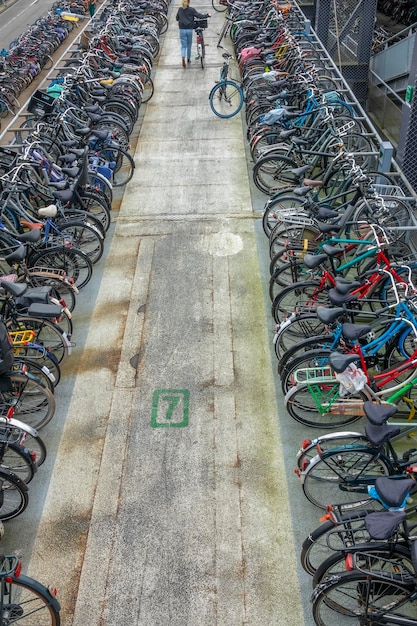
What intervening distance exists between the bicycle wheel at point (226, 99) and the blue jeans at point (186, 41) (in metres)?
→ 2.19

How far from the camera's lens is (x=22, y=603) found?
140 inches

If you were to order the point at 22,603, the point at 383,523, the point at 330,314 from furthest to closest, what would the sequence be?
the point at 330,314 < the point at 22,603 < the point at 383,523

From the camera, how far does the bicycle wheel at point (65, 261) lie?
21.0ft

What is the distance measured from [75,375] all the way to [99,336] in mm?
619

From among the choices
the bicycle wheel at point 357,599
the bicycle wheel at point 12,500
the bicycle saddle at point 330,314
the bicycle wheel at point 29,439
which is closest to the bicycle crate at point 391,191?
the bicycle saddle at point 330,314

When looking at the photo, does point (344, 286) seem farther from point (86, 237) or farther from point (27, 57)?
point (27, 57)

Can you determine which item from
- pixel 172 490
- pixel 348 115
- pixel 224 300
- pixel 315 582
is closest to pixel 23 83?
pixel 348 115

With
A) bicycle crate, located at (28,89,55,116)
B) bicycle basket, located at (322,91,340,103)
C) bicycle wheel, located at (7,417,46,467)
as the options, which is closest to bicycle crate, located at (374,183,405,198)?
bicycle basket, located at (322,91,340,103)

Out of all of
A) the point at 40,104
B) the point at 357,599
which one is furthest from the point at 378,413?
the point at 40,104

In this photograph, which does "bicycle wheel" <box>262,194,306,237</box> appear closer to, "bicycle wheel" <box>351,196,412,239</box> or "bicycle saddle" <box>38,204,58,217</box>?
"bicycle wheel" <box>351,196,412,239</box>

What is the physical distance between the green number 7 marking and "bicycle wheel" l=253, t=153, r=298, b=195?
3.46 m

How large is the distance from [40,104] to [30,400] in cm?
505

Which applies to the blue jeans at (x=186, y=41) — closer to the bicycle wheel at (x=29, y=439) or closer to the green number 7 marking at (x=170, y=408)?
the green number 7 marking at (x=170, y=408)

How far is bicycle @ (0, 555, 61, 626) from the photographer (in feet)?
10.8
